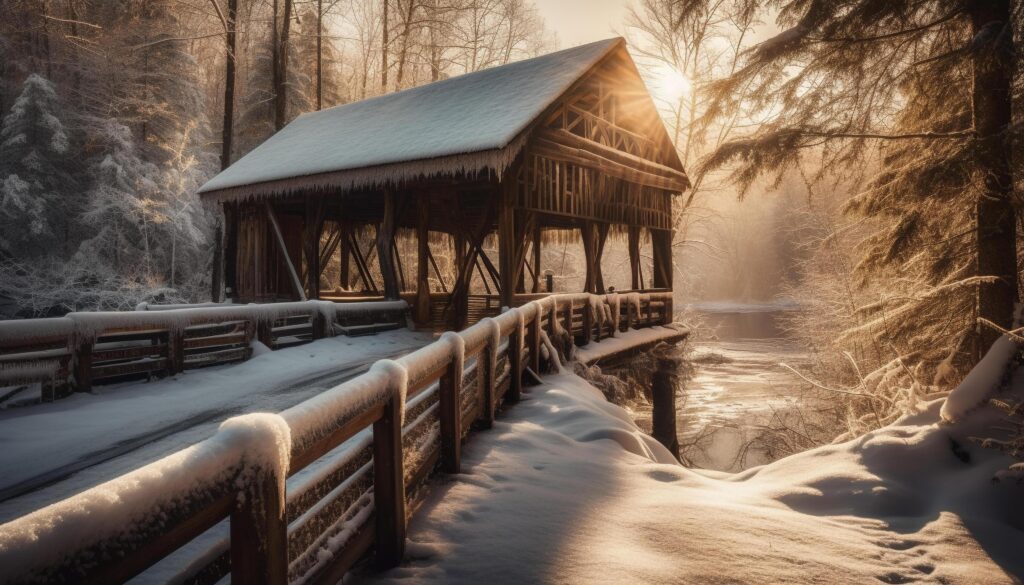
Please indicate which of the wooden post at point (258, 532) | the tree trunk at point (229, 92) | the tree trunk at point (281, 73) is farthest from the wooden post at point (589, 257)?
the tree trunk at point (281, 73)

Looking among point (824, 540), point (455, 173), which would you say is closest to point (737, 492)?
point (824, 540)

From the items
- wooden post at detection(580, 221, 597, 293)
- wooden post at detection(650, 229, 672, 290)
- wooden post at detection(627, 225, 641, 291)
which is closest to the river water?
wooden post at detection(627, 225, 641, 291)

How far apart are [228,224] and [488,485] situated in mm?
15275

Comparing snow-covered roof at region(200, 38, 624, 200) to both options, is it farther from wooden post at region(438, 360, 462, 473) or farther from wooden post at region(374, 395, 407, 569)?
wooden post at region(374, 395, 407, 569)

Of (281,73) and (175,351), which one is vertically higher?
(281,73)

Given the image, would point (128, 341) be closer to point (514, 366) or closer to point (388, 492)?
point (514, 366)

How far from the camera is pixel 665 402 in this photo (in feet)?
38.7

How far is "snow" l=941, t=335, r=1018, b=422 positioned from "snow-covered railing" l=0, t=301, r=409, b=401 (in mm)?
8315

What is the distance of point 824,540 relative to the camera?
10.2 feet

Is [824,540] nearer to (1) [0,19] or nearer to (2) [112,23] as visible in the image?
(2) [112,23]

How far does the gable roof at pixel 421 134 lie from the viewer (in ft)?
34.1

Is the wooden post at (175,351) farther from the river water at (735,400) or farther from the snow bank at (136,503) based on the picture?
the river water at (735,400)

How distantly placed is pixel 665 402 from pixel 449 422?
29.4ft

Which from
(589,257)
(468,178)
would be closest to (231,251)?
(468,178)
